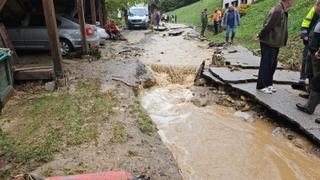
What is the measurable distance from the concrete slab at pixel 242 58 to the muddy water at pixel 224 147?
2.67 m

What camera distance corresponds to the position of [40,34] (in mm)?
11125

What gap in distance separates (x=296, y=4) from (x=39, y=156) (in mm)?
16965

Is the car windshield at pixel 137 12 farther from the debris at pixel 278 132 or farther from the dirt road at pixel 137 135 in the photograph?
the debris at pixel 278 132

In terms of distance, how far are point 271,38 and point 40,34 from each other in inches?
300

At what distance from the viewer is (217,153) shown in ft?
17.8

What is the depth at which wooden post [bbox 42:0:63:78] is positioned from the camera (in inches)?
312

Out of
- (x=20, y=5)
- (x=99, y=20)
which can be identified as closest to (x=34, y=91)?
(x=20, y=5)

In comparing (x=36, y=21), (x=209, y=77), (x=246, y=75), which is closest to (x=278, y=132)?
(x=246, y=75)

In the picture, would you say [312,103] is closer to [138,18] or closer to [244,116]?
[244,116]

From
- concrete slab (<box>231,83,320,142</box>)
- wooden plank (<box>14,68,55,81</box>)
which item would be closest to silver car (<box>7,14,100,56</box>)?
wooden plank (<box>14,68,55,81</box>)

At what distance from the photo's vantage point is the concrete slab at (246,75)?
7961 millimetres

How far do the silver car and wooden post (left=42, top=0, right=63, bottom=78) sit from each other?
3.23 metres

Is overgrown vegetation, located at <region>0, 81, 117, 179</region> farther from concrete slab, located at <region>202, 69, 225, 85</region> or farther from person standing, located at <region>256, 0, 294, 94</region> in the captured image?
person standing, located at <region>256, 0, 294, 94</region>

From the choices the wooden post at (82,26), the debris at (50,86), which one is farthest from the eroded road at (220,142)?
the wooden post at (82,26)
